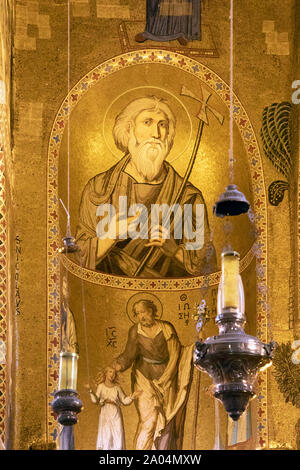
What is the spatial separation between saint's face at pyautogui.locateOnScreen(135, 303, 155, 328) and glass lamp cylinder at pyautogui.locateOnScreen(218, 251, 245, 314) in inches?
273

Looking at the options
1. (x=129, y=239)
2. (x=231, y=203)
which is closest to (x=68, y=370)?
(x=231, y=203)

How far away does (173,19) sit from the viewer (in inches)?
671

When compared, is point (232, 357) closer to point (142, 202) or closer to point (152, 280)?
point (152, 280)

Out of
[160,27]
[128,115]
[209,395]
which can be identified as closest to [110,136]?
[128,115]

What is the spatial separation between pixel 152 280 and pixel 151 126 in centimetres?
195

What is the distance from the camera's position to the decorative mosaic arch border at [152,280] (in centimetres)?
1658

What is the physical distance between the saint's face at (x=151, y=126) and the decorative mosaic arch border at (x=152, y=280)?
28.2 inches

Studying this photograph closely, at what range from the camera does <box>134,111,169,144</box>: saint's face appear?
687 inches

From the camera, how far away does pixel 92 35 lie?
16.9m

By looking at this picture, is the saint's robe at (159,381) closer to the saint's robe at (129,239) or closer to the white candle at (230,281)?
the saint's robe at (129,239)

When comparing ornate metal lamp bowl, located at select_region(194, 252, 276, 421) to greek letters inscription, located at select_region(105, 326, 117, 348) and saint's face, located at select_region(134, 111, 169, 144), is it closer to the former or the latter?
greek letters inscription, located at select_region(105, 326, 117, 348)

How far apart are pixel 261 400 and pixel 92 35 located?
489 centimetres

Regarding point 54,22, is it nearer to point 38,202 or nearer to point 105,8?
point 105,8

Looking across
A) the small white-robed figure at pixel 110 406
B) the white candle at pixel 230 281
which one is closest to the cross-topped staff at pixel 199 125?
the small white-robed figure at pixel 110 406
